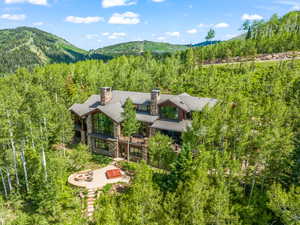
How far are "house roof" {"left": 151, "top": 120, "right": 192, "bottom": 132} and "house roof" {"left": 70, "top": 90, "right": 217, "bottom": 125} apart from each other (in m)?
1.09

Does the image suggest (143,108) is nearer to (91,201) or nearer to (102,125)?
(102,125)

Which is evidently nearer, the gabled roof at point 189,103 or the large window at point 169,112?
the gabled roof at point 189,103

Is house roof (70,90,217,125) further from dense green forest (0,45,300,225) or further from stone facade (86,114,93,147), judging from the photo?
dense green forest (0,45,300,225)

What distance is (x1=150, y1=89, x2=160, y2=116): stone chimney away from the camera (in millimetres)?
35197

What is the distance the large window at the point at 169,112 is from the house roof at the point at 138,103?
46.1 inches

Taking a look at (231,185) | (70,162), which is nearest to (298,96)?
(231,185)

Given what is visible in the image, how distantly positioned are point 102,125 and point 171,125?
1204 cm

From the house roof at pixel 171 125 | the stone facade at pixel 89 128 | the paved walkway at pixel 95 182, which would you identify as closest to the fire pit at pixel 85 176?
the paved walkway at pixel 95 182

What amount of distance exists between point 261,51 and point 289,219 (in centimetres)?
9404

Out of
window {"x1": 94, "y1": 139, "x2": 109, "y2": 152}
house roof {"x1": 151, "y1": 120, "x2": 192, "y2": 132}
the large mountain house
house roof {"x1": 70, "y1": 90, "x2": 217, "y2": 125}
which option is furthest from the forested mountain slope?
window {"x1": 94, "y1": 139, "x2": 109, "y2": 152}

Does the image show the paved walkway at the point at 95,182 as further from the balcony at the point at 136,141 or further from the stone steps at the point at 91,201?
the balcony at the point at 136,141

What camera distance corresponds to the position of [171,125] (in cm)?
3322

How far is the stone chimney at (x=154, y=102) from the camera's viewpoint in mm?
35197

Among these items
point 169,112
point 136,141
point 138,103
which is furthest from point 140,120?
point 169,112
